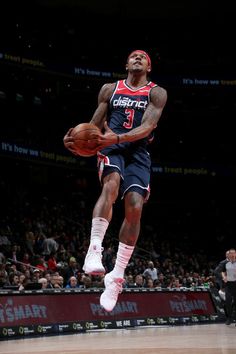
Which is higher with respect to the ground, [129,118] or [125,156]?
[129,118]

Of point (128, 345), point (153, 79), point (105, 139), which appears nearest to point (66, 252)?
point (128, 345)

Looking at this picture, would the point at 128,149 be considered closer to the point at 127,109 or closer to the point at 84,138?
the point at 127,109

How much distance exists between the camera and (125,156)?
8.38m

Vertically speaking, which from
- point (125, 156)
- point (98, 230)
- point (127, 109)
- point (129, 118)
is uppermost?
point (127, 109)

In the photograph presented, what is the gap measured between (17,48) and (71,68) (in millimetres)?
3736

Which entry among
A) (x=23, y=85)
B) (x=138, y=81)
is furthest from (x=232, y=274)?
(x=23, y=85)

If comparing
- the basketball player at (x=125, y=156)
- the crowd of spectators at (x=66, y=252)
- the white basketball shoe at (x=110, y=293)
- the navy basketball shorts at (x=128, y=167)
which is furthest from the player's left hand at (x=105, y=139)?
the crowd of spectators at (x=66, y=252)

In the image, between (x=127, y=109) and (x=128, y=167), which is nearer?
(x=128, y=167)

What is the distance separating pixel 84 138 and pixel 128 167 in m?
1.07

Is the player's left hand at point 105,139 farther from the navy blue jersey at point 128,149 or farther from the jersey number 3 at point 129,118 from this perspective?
the jersey number 3 at point 129,118

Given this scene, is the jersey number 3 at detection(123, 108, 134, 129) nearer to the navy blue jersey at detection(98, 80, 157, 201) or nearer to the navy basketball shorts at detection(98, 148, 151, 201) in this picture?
the navy blue jersey at detection(98, 80, 157, 201)

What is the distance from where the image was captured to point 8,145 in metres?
30.5

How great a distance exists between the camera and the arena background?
3422cm

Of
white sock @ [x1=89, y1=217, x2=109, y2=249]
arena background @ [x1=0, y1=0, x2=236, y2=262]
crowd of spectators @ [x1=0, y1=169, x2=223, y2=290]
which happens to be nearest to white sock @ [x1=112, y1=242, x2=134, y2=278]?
white sock @ [x1=89, y1=217, x2=109, y2=249]
